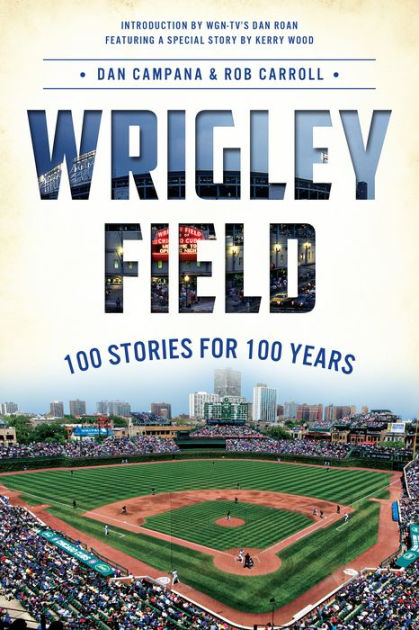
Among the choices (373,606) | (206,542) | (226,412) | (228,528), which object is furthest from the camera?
(226,412)

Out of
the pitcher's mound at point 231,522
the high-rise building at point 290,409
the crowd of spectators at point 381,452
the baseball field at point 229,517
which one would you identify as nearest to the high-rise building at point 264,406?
the high-rise building at point 290,409

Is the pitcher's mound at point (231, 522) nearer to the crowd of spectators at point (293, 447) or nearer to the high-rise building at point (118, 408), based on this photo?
the crowd of spectators at point (293, 447)

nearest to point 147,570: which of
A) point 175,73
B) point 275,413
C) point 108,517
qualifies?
point 108,517

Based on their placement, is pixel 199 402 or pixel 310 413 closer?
pixel 310 413

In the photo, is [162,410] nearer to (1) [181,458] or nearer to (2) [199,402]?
(2) [199,402]

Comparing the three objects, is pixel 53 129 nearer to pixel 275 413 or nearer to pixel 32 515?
pixel 32 515

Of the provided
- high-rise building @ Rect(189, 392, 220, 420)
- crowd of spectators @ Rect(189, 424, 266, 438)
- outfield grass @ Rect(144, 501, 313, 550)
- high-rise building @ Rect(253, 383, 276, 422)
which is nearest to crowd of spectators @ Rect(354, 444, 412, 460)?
crowd of spectators @ Rect(189, 424, 266, 438)

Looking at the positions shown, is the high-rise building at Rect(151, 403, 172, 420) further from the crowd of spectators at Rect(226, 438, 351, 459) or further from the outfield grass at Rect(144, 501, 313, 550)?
the outfield grass at Rect(144, 501, 313, 550)

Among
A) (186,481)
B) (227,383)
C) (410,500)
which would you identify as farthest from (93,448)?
(410,500)
